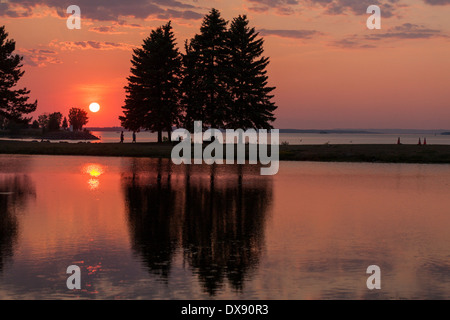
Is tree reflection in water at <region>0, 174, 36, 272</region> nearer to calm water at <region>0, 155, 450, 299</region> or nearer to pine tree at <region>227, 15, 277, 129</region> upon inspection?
calm water at <region>0, 155, 450, 299</region>

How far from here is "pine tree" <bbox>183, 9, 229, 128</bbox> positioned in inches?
2766

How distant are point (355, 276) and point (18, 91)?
239 ft

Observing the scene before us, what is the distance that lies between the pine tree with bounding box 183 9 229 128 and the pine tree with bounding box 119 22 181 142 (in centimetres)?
344

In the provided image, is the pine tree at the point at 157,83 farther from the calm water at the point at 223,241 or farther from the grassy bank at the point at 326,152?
the calm water at the point at 223,241

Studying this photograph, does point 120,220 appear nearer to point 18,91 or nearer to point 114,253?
point 114,253

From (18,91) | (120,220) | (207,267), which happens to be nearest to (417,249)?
(207,267)

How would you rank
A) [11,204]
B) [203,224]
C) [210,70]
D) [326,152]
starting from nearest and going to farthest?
[203,224] → [11,204] → [326,152] → [210,70]

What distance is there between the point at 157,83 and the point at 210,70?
26.0 ft

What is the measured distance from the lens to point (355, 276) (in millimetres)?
9742

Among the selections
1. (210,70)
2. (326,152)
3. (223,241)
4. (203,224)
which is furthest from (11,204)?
(210,70)

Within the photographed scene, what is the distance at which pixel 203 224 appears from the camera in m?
15.3

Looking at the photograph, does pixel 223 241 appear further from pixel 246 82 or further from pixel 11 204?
pixel 246 82
